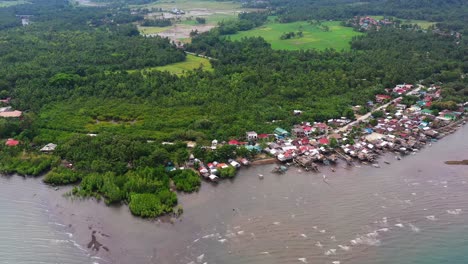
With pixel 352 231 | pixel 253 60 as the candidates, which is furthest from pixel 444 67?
pixel 352 231

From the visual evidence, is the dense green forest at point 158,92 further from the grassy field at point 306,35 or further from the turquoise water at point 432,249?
the turquoise water at point 432,249

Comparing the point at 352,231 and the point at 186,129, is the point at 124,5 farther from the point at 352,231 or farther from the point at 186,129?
the point at 352,231

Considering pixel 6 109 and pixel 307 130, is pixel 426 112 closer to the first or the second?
pixel 307 130

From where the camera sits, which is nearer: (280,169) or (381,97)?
(280,169)

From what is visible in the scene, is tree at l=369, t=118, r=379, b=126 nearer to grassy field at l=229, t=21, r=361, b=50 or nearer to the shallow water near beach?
the shallow water near beach

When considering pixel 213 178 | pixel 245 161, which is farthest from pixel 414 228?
pixel 213 178

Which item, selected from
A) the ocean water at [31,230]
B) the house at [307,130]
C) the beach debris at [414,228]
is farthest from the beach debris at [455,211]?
the ocean water at [31,230]

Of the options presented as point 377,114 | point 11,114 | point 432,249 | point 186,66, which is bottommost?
point 432,249
